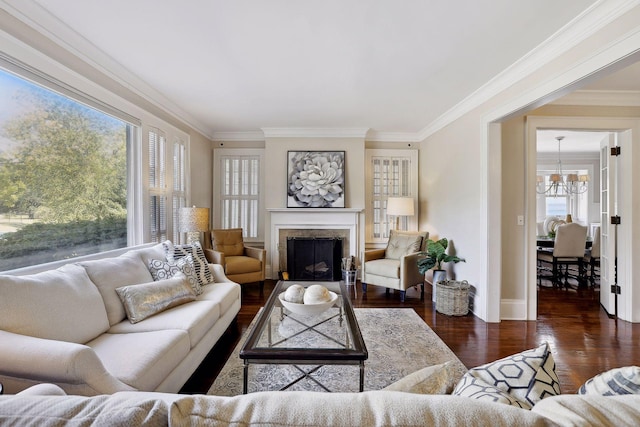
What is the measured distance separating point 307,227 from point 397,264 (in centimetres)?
155

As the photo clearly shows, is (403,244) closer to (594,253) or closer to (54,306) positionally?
(594,253)

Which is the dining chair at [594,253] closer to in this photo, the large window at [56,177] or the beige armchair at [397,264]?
the beige armchair at [397,264]

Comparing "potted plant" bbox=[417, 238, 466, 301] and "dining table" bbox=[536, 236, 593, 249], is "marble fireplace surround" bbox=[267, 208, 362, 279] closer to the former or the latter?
"potted plant" bbox=[417, 238, 466, 301]

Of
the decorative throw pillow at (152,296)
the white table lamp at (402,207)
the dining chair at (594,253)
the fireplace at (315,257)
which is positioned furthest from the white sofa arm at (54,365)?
the dining chair at (594,253)

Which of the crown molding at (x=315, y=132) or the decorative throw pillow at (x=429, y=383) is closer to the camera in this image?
the decorative throw pillow at (x=429, y=383)

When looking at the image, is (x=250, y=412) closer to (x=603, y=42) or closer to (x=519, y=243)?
(x=603, y=42)

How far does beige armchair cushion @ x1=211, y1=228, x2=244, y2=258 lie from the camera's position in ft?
13.6

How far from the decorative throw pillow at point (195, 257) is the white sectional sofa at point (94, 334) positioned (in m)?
0.35

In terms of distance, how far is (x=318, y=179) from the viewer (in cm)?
462

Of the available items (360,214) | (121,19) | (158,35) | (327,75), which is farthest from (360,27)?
(360,214)

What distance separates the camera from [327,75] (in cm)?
272

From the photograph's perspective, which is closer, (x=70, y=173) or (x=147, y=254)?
(x=70, y=173)

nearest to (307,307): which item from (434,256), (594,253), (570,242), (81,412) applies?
(81,412)

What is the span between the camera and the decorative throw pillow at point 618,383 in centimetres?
67
